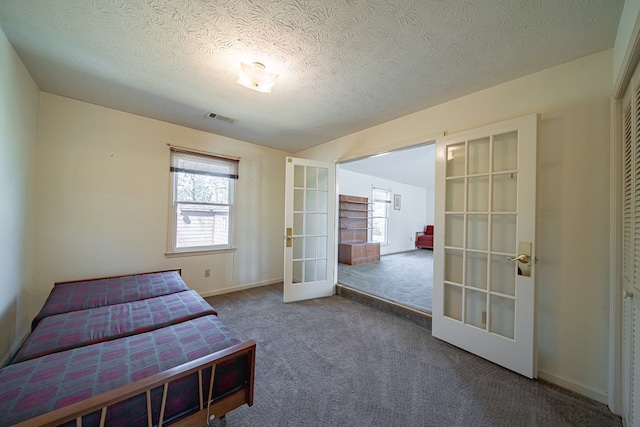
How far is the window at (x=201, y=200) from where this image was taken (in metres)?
3.26

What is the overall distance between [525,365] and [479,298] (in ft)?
1.74

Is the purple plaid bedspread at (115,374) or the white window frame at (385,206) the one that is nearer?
the purple plaid bedspread at (115,374)

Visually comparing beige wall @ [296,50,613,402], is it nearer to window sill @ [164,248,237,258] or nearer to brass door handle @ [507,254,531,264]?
brass door handle @ [507,254,531,264]

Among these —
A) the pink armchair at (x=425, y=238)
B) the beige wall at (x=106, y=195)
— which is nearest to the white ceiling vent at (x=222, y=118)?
the beige wall at (x=106, y=195)

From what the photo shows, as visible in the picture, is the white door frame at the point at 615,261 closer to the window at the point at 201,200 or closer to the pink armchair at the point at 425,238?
the window at the point at 201,200

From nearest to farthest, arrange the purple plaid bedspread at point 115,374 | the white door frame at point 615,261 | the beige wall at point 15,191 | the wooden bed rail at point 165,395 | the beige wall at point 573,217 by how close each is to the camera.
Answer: the wooden bed rail at point 165,395
the purple plaid bedspread at point 115,374
the white door frame at point 615,261
the beige wall at point 573,217
the beige wall at point 15,191

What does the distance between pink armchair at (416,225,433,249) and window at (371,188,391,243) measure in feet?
6.15

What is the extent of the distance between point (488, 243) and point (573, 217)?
559 mm

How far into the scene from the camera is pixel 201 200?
346 centimetres

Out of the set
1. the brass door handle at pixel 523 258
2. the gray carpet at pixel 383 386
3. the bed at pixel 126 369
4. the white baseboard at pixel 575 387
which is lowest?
the gray carpet at pixel 383 386

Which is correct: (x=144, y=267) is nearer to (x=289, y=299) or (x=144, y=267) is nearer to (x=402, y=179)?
(x=289, y=299)

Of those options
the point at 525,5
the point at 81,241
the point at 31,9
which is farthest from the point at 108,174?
the point at 525,5

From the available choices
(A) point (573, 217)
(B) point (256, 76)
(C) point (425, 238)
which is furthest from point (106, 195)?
(C) point (425, 238)

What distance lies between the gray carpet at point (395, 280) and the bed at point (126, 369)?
2.22 m
